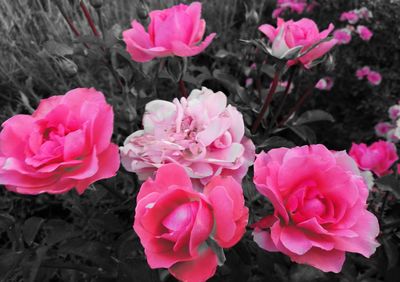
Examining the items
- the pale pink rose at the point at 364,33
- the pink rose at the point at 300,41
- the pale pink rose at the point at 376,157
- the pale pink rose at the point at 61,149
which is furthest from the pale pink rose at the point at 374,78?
the pale pink rose at the point at 61,149

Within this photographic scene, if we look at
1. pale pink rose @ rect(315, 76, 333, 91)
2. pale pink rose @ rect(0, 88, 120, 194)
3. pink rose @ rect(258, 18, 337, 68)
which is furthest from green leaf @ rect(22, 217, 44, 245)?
pale pink rose @ rect(315, 76, 333, 91)

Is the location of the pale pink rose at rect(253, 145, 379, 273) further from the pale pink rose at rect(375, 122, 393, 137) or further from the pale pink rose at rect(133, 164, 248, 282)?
the pale pink rose at rect(375, 122, 393, 137)

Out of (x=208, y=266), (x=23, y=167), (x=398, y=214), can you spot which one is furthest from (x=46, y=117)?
(x=398, y=214)

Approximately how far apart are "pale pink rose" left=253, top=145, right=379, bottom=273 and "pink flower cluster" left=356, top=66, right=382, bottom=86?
4.61 feet

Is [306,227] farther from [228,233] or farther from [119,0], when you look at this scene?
[119,0]

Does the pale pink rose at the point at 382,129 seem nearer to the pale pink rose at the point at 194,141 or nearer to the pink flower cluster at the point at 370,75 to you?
the pink flower cluster at the point at 370,75

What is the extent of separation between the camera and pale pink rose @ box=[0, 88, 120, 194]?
54 cm

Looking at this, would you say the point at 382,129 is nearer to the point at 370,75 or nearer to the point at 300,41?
the point at 370,75

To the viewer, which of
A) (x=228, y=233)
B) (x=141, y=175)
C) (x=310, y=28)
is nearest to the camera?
(x=228, y=233)

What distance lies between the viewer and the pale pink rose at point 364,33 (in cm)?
179

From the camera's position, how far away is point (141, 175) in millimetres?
573

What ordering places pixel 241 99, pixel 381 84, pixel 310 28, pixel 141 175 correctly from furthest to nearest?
pixel 381 84
pixel 241 99
pixel 310 28
pixel 141 175

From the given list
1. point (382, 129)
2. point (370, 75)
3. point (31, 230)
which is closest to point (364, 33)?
point (370, 75)

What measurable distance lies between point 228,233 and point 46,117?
1.03 feet
